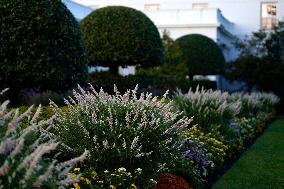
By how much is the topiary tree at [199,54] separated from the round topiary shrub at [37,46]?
16.0 m

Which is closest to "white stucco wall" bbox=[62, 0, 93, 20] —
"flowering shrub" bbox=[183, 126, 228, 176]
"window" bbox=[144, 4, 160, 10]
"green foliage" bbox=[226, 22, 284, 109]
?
"green foliage" bbox=[226, 22, 284, 109]

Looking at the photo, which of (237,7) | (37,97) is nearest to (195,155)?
(37,97)

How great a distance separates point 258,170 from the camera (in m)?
9.87

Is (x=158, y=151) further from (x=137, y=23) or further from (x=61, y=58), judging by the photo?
(x=137, y=23)

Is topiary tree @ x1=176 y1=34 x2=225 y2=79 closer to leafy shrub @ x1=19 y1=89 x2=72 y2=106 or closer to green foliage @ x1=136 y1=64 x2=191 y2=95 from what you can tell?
green foliage @ x1=136 y1=64 x2=191 y2=95

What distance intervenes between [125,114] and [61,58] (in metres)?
3.66

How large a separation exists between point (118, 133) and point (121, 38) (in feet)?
37.3

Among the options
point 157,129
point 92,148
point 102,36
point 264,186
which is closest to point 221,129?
point 264,186

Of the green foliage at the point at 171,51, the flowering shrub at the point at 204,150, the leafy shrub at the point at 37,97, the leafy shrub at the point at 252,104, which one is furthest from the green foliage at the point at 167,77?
the flowering shrub at the point at 204,150

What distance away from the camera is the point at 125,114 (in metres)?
6.56

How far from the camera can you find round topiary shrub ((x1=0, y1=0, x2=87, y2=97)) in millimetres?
9305

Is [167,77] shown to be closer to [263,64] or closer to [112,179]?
[263,64]

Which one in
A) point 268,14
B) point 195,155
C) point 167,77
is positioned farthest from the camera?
point 268,14

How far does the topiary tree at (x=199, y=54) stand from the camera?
2630 centimetres
